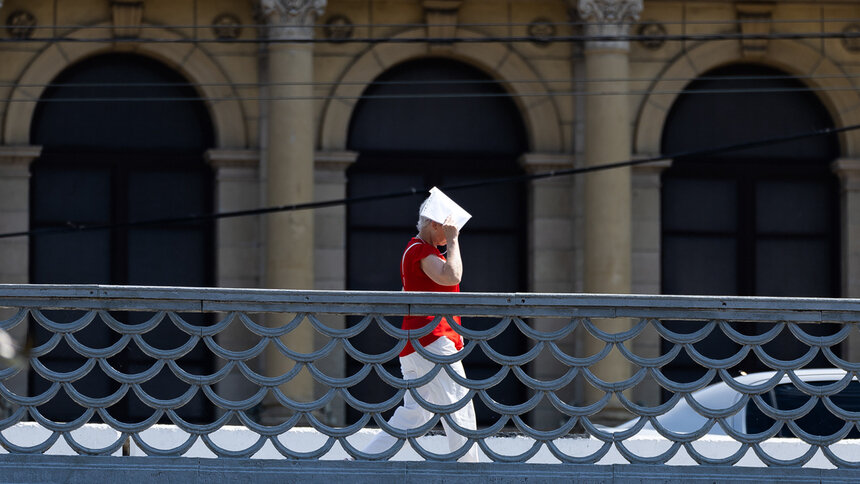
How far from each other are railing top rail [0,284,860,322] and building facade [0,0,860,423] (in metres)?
11.8

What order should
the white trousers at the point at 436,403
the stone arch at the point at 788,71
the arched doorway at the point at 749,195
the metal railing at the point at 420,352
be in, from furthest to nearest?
the arched doorway at the point at 749,195, the stone arch at the point at 788,71, the white trousers at the point at 436,403, the metal railing at the point at 420,352

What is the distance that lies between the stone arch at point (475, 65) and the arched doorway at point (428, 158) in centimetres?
23

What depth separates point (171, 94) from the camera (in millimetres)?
21281

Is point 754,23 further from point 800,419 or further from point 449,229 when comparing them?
point 449,229

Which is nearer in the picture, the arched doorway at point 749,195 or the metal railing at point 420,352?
the metal railing at point 420,352

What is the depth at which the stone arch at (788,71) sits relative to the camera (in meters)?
21.6

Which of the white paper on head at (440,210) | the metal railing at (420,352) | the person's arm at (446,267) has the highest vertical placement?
the white paper on head at (440,210)

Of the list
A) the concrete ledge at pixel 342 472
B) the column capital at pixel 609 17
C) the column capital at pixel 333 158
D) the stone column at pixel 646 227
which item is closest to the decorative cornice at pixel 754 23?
the column capital at pixel 609 17

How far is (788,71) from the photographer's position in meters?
22.0

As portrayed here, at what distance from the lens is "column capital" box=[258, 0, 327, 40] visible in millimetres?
20344

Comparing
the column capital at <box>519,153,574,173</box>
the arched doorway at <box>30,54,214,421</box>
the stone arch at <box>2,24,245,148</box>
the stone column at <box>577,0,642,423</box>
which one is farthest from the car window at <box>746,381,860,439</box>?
the stone arch at <box>2,24,245,148</box>

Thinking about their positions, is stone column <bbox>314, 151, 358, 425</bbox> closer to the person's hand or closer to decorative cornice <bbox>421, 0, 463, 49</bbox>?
decorative cornice <bbox>421, 0, 463, 49</bbox>

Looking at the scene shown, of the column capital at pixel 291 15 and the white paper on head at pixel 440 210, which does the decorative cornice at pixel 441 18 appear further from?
the white paper on head at pixel 440 210

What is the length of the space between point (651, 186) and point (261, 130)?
5.73 metres
